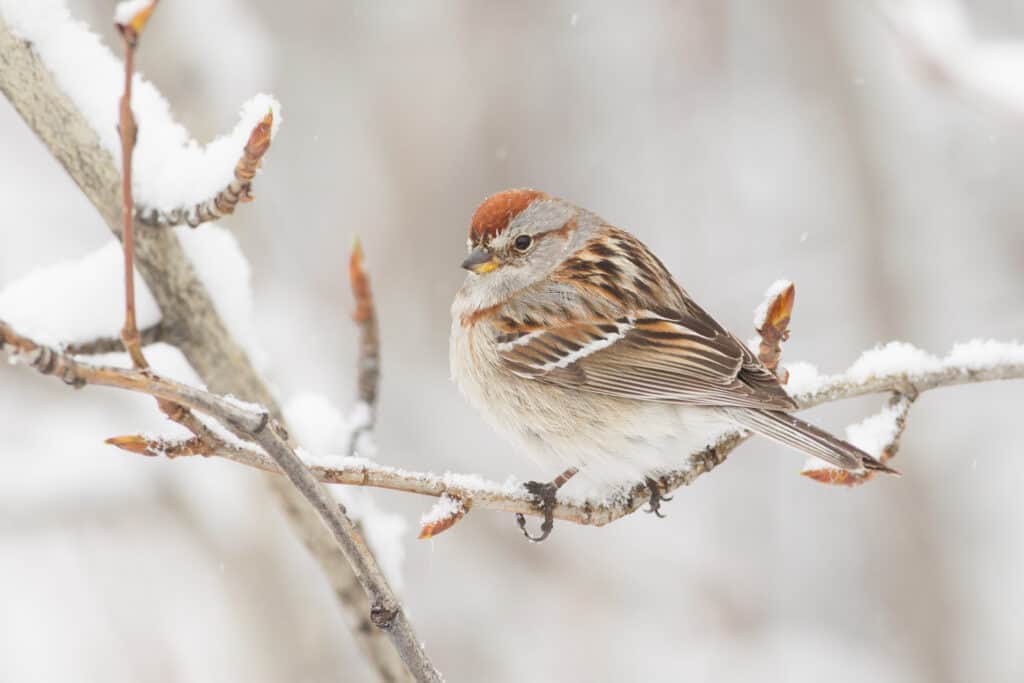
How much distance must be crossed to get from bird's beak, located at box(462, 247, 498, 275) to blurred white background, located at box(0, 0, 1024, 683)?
58.3 inches

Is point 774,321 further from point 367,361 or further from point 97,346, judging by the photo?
point 97,346

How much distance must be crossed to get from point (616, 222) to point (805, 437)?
676 cm

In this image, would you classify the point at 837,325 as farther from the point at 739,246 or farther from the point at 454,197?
the point at 454,197

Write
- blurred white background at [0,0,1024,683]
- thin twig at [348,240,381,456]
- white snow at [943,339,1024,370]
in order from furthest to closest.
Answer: blurred white background at [0,0,1024,683] < thin twig at [348,240,381,456] < white snow at [943,339,1024,370]

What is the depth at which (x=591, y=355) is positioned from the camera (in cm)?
344

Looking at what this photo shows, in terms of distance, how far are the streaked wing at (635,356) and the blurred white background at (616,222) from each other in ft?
6.10

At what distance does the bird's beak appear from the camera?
3.56 meters

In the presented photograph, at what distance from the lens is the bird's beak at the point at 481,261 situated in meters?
3.56

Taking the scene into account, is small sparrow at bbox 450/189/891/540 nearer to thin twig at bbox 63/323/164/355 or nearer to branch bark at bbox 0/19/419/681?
branch bark at bbox 0/19/419/681

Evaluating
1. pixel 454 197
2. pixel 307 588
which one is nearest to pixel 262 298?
pixel 307 588

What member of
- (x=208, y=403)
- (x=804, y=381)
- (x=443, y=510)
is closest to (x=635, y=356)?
(x=804, y=381)

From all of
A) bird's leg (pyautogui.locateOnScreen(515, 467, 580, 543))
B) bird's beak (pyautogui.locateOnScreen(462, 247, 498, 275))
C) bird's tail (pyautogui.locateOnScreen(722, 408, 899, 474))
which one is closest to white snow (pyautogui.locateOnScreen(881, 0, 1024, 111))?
bird's tail (pyautogui.locateOnScreen(722, 408, 899, 474))

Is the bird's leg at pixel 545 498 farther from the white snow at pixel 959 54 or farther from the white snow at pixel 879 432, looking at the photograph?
the white snow at pixel 959 54

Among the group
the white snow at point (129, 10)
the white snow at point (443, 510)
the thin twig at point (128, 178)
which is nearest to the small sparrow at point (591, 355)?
the white snow at point (443, 510)
